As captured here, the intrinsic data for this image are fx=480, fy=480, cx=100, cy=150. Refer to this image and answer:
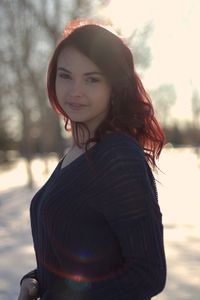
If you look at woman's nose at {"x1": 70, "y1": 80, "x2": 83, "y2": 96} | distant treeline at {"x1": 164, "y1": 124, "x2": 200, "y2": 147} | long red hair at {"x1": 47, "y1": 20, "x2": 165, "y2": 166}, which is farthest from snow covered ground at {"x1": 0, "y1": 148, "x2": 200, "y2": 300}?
distant treeline at {"x1": 164, "y1": 124, "x2": 200, "y2": 147}

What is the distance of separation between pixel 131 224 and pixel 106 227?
0.08 meters

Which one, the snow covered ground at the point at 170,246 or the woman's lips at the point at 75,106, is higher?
the woman's lips at the point at 75,106

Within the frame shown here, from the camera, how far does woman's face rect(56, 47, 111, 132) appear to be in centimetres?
137

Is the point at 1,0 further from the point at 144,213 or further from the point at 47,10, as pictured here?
the point at 144,213

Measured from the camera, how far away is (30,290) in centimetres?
143

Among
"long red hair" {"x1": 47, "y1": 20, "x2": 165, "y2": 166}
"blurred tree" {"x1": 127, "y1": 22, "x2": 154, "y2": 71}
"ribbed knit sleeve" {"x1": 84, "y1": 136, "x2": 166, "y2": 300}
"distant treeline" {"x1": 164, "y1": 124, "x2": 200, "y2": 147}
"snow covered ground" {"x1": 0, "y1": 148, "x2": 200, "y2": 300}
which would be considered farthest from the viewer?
"distant treeline" {"x1": 164, "y1": 124, "x2": 200, "y2": 147}

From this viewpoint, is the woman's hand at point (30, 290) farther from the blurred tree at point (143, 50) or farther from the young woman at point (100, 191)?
the blurred tree at point (143, 50)

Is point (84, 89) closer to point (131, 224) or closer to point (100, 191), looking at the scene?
point (100, 191)

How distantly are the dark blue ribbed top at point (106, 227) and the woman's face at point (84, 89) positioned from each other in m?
0.14

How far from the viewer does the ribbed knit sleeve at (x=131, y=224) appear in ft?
3.88

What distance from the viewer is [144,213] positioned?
46.6 inches

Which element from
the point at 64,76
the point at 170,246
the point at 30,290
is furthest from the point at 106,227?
the point at 170,246

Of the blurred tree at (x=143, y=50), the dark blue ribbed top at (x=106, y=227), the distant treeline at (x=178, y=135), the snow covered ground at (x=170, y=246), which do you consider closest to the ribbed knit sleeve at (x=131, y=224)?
the dark blue ribbed top at (x=106, y=227)

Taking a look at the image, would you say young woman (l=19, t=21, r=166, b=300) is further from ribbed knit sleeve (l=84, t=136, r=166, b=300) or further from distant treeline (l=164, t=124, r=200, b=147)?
distant treeline (l=164, t=124, r=200, b=147)
